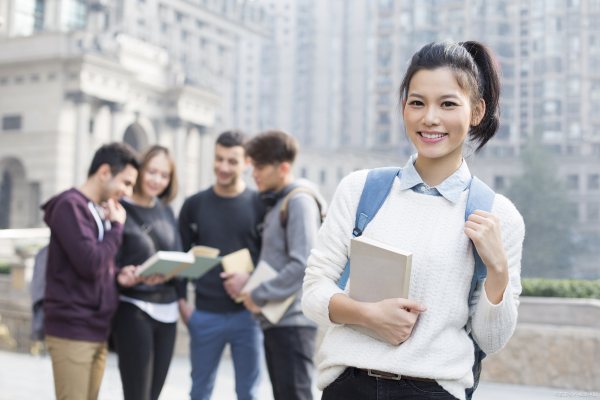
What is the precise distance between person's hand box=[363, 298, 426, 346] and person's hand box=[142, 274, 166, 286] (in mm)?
1983

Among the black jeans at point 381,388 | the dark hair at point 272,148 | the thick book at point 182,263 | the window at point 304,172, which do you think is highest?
the window at point 304,172

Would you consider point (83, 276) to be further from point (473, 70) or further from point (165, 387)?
point (165, 387)

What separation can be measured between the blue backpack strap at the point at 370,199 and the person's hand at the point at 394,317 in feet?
0.57

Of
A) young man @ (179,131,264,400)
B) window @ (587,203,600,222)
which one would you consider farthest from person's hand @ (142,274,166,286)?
window @ (587,203,600,222)

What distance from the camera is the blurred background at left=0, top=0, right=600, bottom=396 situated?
2167 cm

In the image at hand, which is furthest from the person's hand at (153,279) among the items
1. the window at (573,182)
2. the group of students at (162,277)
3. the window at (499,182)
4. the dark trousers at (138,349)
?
the window at (499,182)

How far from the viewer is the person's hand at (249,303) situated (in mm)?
3264

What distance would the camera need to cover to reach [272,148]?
3379mm

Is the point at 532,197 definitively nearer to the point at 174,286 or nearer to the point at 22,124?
the point at 22,124

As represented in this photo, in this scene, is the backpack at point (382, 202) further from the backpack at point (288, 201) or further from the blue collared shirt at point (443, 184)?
the backpack at point (288, 201)

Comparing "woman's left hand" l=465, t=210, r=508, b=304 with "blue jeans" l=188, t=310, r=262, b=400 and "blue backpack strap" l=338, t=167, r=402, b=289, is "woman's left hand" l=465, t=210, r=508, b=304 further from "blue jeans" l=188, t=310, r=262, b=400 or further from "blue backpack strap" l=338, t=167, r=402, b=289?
"blue jeans" l=188, t=310, r=262, b=400

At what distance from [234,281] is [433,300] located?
77.8 inches

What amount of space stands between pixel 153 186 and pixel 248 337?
0.80m

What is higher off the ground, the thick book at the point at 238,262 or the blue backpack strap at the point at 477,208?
the blue backpack strap at the point at 477,208
